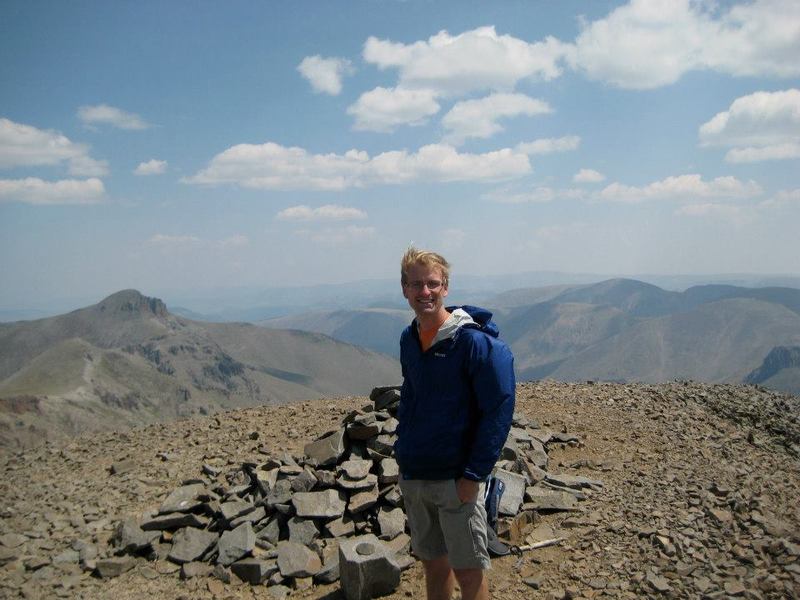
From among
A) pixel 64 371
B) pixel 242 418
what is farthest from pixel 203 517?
pixel 64 371

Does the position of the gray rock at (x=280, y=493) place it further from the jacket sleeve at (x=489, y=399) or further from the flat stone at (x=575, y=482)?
the jacket sleeve at (x=489, y=399)

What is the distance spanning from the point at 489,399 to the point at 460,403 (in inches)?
12.0

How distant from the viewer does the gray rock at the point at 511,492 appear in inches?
346

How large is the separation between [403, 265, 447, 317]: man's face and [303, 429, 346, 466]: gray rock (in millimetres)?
6386

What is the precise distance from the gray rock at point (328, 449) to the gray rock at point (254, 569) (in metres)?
2.39

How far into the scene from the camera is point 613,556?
7723 mm

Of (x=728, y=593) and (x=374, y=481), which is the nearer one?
(x=728, y=593)

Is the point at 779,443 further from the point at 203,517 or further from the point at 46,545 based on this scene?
the point at 46,545

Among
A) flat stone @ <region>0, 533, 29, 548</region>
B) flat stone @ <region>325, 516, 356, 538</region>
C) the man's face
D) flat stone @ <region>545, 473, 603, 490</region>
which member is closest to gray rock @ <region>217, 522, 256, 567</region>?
flat stone @ <region>325, 516, 356, 538</region>

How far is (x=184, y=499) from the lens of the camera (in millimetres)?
10719

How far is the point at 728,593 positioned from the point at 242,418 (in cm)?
1277

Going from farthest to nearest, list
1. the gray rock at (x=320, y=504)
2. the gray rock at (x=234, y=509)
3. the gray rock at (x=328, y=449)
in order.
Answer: the gray rock at (x=328, y=449) < the gray rock at (x=234, y=509) < the gray rock at (x=320, y=504)

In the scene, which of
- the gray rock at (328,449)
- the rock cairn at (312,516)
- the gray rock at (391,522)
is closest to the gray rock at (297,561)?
the rock cairn at (312,516)

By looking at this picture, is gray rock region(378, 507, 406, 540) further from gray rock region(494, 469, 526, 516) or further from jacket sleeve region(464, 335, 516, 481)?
jacket sleeve region(464, 335, 516, 481)
